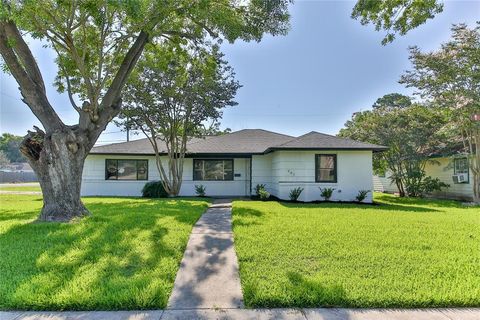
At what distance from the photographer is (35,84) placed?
7785mm

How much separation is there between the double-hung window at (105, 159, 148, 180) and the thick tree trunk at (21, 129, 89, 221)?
10347mm

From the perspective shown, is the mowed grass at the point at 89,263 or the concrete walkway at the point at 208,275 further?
the concrete walkway at the point at 208,275

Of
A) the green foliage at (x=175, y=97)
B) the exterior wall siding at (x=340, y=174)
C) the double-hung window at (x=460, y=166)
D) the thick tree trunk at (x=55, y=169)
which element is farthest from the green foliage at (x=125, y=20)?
the double-hung window at (x=460, y=166)

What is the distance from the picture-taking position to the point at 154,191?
16625 millimetres

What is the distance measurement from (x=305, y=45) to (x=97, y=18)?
24.8 ft

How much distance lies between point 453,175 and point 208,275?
18.8 metres

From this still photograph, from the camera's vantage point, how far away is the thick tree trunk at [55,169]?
757 centimetres

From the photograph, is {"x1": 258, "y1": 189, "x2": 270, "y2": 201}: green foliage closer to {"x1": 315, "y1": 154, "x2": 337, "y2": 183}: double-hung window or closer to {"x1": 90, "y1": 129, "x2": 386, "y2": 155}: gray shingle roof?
{"x1": 90, "y1": 129, "x2": 386, "y2": 155}: gray shingle roof

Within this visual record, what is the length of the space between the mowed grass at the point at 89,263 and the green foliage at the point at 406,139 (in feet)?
A: 50.0

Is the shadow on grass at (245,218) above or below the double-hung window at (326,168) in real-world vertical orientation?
below

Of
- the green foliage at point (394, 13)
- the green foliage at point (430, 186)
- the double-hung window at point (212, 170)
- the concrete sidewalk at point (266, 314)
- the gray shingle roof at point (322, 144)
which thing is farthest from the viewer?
the double-hung window at point (212, 170)

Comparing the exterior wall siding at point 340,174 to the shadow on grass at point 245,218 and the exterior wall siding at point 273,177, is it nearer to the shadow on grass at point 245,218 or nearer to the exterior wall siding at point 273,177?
the exterior wall siding at point 273,177

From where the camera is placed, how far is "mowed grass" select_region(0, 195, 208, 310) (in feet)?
11.5

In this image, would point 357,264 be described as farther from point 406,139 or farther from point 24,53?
point 406,139
